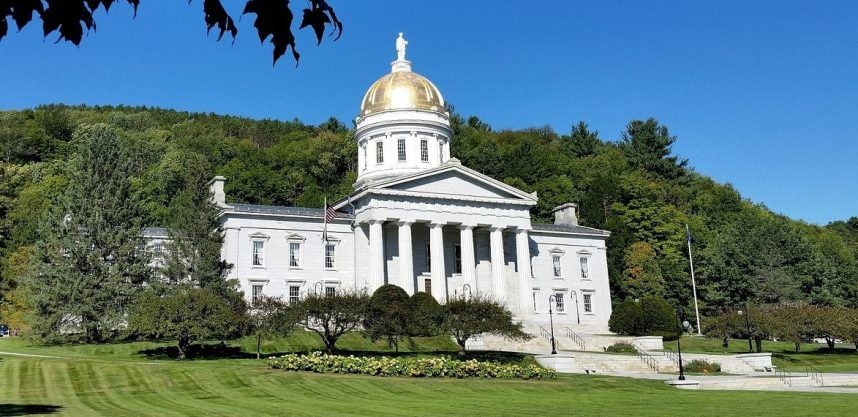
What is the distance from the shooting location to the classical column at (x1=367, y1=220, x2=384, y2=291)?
54531 mm

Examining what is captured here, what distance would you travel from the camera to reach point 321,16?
4695 millimetres

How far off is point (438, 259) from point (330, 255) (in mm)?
8790

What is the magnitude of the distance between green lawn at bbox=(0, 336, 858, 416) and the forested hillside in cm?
3378

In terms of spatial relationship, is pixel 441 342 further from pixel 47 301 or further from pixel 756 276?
pixel 756 276

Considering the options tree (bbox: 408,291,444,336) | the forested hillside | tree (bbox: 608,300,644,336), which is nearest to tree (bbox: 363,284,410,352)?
tree (bbox: 408,291,444,336)

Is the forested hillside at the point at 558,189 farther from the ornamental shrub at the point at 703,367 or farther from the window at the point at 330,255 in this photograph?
the ornamental shrub at the point at 703,367

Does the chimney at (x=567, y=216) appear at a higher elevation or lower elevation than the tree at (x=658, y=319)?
higher

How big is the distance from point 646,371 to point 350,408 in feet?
86.6

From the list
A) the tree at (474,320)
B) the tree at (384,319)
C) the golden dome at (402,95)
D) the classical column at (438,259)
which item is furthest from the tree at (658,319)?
the tree at (384,319)

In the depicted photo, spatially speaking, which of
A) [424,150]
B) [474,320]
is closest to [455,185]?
[424,150]

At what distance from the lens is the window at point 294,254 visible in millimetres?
58000

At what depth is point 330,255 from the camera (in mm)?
59219

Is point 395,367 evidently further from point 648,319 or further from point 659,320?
point 659,320

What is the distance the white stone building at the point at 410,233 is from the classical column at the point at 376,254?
8cm
